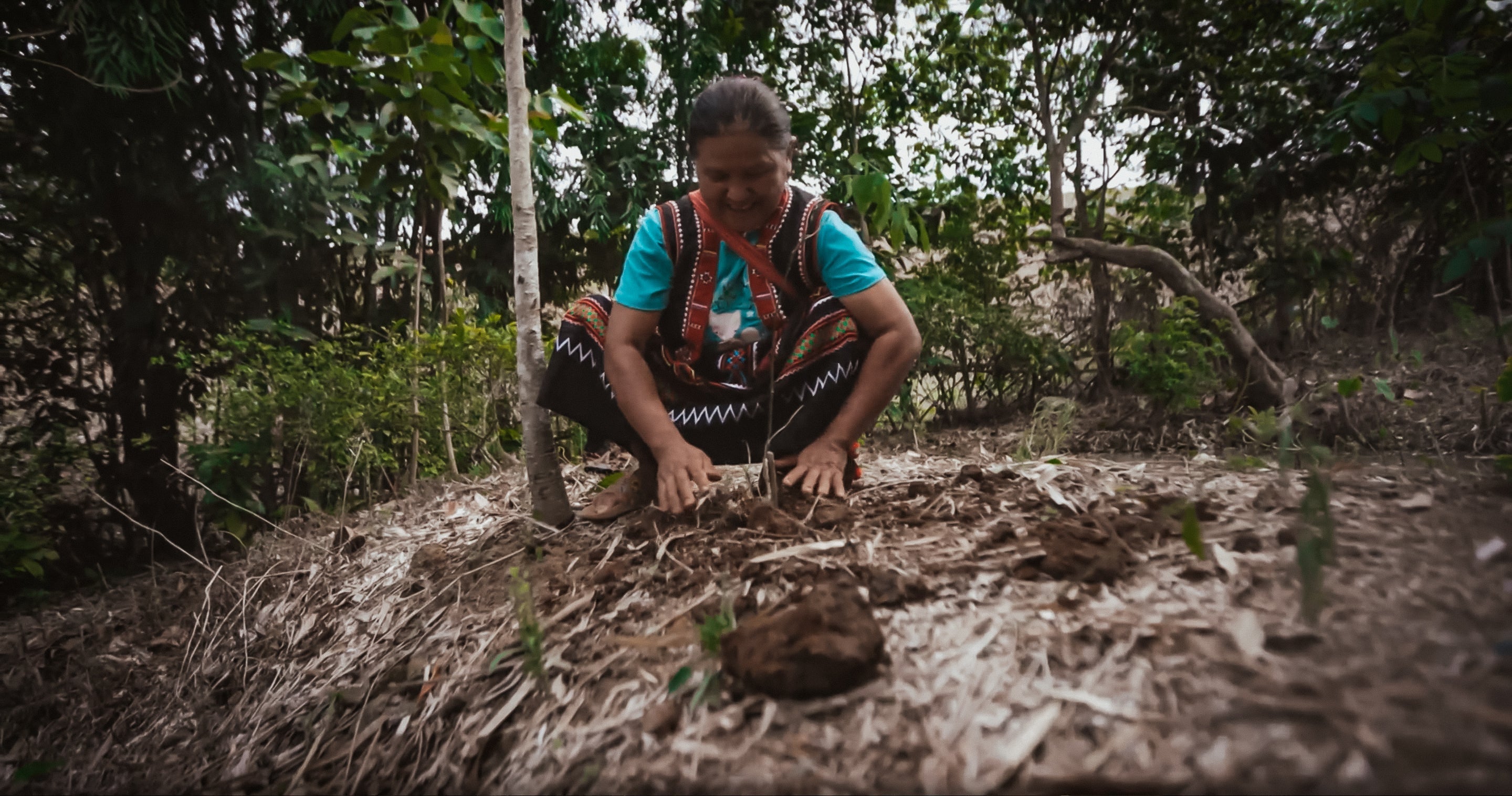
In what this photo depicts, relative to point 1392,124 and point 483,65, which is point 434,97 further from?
point 1392,124

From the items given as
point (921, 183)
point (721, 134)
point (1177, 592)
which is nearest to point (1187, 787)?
point (1177, 592)

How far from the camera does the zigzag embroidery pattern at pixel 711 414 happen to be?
2236 millimetres

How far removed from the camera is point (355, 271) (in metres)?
4.49

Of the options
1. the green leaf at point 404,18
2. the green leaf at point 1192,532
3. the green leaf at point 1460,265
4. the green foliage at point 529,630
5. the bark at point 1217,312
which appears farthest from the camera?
the bark at point 1217,312

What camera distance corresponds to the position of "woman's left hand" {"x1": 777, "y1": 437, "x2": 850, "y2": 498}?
1.96m

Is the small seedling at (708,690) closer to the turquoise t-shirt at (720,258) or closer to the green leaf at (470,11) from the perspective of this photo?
the turquoise t-shirt at (720,258)

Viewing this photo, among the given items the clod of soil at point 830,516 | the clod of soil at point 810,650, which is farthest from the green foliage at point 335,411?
the clod of soil at point 810,650

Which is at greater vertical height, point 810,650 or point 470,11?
point 470,11

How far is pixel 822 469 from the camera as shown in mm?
2010

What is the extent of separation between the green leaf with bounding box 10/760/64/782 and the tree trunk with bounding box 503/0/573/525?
1559 mm

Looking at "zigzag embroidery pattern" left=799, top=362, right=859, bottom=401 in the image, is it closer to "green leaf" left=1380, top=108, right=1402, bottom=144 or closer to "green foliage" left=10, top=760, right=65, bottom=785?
"green leaf" left=1380, top=108, right=1402, bottom=144

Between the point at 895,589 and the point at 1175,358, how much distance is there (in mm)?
3416

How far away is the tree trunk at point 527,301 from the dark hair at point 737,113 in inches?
20.7

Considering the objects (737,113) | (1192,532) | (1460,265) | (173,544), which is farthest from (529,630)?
(1460,265)
